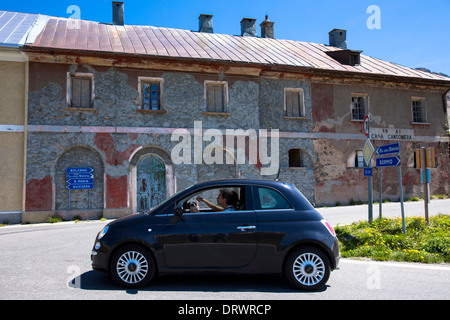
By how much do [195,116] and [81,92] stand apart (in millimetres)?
4917

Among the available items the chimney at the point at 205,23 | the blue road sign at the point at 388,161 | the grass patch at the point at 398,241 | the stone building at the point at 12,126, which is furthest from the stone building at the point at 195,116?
the grass patch at the point at 398,241

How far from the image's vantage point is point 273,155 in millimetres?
17891

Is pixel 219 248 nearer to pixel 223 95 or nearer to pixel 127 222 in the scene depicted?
pixel 127 222

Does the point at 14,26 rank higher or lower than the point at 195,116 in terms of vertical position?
higher

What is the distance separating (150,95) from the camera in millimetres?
16484

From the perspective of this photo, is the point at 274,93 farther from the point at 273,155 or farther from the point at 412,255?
the point at 412,255

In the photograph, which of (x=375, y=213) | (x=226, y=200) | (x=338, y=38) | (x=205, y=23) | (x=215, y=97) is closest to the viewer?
(x=226, y=200)

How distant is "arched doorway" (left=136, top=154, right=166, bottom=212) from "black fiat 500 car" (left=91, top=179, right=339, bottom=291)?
1131cm

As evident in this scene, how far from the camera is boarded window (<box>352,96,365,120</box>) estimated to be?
20.1m

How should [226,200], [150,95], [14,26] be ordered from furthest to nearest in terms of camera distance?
[14,26]
[150,95]
[226,200]

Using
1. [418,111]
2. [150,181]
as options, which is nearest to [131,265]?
[150,181]

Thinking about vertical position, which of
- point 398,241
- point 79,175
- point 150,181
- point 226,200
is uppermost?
point 79,175

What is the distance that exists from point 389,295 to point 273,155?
13.3 m
